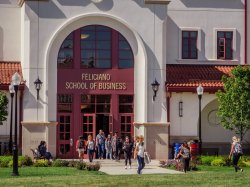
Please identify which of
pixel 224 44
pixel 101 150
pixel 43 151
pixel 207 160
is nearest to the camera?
pixel 207 160

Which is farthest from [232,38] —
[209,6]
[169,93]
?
[169,93]

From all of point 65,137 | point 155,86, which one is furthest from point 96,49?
point 65,137

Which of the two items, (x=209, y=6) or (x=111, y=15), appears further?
(x=209, y=6)

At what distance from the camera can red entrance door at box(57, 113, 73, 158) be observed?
49.1 meters

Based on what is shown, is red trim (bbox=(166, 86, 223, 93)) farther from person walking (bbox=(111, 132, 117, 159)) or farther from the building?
person walking (bbox=(111, 132, 117, 159))

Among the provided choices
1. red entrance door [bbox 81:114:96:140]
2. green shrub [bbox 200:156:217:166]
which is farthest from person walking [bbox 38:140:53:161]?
green shrub [bbox 200:156:217:166]

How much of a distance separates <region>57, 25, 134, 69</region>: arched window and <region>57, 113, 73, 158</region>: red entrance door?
10.2 feet

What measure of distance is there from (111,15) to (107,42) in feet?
5.45

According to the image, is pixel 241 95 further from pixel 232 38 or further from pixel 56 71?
pixel 56 71

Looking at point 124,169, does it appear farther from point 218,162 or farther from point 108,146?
point 108,146

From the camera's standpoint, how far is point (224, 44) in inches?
2084

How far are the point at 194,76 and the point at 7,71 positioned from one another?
436 inches

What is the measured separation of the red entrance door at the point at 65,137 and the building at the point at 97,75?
0.19 feet

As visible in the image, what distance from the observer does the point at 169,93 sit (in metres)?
50.2
